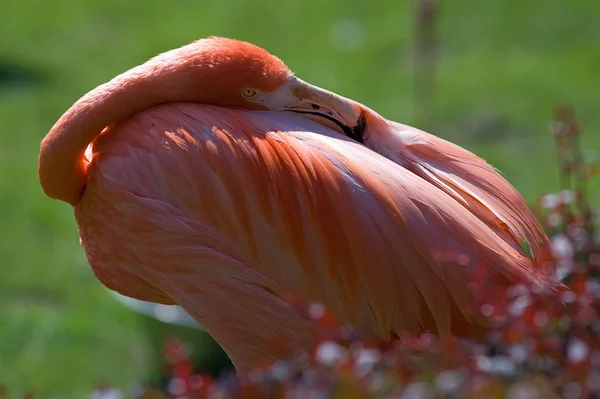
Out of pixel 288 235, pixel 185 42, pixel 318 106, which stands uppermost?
pixel 318 106

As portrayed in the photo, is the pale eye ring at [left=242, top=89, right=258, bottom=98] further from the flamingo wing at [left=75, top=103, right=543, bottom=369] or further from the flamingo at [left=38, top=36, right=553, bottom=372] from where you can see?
the flamingo wing at [left=75, top=103, right=543, bottom=369]

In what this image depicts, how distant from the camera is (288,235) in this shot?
→ 298 cm

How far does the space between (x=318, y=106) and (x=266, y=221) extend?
0.47 meters

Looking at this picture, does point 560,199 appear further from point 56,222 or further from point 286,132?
point 56,222

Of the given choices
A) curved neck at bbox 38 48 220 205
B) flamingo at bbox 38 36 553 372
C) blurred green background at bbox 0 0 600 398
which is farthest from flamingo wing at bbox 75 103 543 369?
blurred green background at bbox 0 0 600 398

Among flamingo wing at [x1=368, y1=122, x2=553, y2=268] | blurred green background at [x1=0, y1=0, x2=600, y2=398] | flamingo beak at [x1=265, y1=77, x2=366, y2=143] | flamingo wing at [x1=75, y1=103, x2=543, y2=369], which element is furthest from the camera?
blurred green background at [x1=0, y1=0, x2=600, y2=398]

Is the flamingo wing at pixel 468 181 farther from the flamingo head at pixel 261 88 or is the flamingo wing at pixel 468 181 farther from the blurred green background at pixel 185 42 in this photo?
the blurred green background at pixel 185 42

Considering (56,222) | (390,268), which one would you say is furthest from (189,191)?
(56,222)

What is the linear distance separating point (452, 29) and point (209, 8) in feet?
7.14

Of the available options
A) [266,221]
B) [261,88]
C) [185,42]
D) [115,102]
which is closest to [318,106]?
[261,88]

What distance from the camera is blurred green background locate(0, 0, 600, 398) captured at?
5.09 metres

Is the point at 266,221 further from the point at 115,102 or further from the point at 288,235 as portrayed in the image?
the point at 115,102

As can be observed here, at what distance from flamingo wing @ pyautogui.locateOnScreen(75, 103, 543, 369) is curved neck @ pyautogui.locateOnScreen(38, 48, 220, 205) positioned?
0.49ft

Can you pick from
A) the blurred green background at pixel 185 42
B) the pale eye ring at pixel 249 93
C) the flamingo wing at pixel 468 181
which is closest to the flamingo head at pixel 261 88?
the pale eye ring at pixel 249 93
